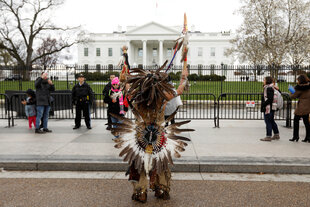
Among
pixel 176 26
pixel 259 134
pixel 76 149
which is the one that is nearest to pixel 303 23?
pixel 259 134

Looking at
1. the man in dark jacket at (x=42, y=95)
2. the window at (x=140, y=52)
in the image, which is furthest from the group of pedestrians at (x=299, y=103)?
the window at (x=140, y=52)

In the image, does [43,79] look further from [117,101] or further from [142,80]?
[142,80]

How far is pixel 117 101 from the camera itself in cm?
737

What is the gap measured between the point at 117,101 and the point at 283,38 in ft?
85.7

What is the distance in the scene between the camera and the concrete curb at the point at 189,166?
495cm

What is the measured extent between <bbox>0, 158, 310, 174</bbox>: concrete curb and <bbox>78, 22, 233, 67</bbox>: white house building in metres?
65.2

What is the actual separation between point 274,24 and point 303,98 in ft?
77.8

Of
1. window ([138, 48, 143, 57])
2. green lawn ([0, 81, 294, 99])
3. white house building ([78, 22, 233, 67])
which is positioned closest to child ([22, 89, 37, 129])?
green lawn ([0, 81, 294, 99])

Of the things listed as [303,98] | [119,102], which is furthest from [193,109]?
[303,98]

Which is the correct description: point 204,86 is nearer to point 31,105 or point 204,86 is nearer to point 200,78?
point 200,78

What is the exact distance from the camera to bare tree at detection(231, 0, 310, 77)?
26641 millimetres

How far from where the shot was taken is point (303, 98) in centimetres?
677

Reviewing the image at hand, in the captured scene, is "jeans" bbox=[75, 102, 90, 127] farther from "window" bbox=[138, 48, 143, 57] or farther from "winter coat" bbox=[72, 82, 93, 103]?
"window" bbox=[138, 48, 143, 57]

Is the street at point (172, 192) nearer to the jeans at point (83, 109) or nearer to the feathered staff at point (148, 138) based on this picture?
the feathered staff at point (148, 138)
